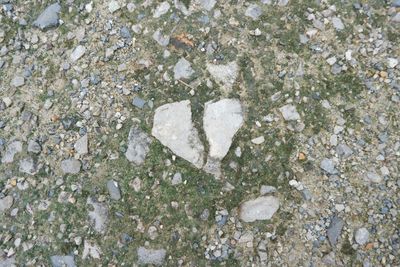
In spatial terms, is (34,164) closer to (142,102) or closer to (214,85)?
(142,102)

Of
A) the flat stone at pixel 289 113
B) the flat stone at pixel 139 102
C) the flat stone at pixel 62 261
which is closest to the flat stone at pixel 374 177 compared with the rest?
the flat stone at pixel 289 113

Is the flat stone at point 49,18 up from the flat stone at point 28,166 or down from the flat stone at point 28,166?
up

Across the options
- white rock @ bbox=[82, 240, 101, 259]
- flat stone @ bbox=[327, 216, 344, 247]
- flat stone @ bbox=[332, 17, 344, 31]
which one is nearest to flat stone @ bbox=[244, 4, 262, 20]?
flat stone @ bbox=[332, 17, 344, 31]

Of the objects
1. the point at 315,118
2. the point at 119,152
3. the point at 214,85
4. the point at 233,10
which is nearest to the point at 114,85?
the point at 119,152

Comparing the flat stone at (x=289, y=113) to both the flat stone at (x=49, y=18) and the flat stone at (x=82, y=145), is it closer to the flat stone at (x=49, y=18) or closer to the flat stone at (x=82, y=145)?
the flat stone at (x=82, y=145)

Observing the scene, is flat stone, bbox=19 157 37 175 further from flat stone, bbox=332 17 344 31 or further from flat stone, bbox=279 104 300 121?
flat stone, bbox=332 17 344 31
